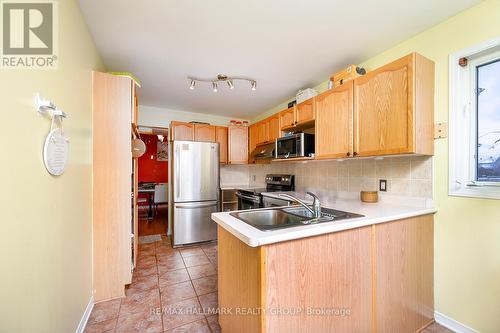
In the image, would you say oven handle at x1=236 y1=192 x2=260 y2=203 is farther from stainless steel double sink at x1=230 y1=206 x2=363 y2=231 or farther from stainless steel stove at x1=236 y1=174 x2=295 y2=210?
stainless steel double sink at x1=230 y1=206 x2=363 y2=231

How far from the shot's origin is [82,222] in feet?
5.13

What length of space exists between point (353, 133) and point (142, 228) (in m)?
4.51

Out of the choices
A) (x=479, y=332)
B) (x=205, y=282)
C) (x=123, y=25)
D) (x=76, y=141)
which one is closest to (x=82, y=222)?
(x=76, y=141)

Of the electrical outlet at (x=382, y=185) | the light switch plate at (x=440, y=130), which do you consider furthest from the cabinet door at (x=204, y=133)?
the light switch plate at (x=440, y=130)

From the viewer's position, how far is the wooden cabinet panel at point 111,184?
1838 mm

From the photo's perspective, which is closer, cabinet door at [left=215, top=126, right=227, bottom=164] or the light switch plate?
the light switch plate

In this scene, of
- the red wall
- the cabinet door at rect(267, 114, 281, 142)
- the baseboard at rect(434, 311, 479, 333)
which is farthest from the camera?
the red wall

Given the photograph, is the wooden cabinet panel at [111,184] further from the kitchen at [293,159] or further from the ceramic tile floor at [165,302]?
the ceramic tile floor at [165,302]

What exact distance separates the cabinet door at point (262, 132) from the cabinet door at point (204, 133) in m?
0.89

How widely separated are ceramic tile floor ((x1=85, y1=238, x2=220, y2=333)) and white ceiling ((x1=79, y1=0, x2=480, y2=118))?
7.81ft

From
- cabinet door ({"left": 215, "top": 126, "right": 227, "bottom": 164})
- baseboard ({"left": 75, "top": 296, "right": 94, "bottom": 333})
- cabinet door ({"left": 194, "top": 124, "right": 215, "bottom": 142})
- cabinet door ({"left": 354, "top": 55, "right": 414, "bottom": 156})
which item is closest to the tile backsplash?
cabinet door ({"left": 354, "top": 55, "right": 414, "bottom": 156})

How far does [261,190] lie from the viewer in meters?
3.35

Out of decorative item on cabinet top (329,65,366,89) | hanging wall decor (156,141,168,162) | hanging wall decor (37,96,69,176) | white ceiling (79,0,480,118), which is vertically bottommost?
hanging wall decor (37,96,69,176)

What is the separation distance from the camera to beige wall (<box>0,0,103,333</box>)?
78 cm
